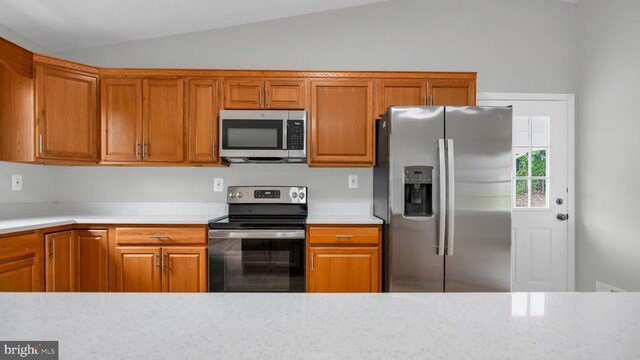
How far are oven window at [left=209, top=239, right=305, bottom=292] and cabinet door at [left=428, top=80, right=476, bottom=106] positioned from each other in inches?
67.0

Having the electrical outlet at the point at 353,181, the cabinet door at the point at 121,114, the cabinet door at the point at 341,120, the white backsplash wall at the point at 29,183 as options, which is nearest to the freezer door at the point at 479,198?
the cabinet door at the point at 341,120

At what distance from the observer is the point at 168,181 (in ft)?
10.6

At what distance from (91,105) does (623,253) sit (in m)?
4.47

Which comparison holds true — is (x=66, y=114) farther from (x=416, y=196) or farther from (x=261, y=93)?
(x=416, y=196)

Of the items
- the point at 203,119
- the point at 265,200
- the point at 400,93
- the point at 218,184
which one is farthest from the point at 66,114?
the point at 400,93

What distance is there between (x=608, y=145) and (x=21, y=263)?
4422 millimetres

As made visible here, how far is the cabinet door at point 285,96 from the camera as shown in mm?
2879

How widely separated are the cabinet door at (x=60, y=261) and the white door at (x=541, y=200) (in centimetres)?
374

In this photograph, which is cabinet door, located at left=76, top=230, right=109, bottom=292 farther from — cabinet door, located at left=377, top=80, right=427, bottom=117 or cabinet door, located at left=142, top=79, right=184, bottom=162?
cabinet door, located at left=377, top=80, right=427, bottom=117

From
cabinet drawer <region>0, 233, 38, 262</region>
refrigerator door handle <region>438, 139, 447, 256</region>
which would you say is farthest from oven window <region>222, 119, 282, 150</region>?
cabinet drawer <region>0, 233, 38, 262</region>

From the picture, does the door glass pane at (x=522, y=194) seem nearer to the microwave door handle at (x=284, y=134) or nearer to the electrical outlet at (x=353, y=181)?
the electrical outlet at (x=353, y=181)

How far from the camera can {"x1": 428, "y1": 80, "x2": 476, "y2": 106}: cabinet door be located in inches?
113

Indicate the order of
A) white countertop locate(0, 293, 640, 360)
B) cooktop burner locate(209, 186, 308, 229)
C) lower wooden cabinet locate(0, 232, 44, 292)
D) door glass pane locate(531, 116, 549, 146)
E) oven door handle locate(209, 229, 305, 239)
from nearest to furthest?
white countertop locate(0, 293, 640, 360) < lower wooden cabinet locate(0, 232, 44, 292) < oven door handle locate(209, 229, 305, 239) < cooktop burner locate(209, 186, 308, 229) < door glass pane locate(531, 116, 549, 146)

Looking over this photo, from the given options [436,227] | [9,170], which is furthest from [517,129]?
[9,170]
